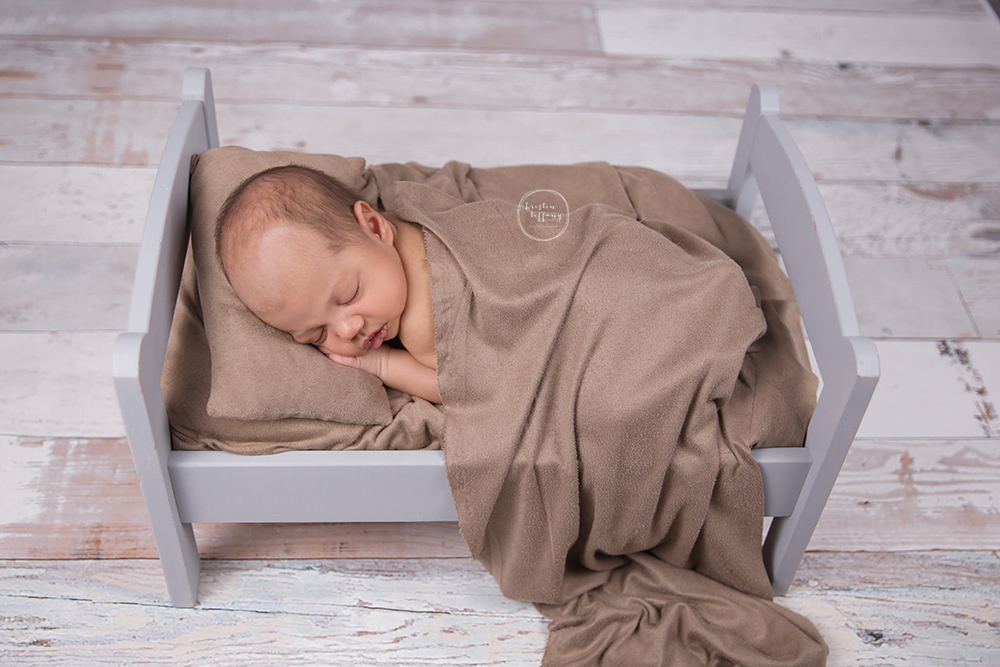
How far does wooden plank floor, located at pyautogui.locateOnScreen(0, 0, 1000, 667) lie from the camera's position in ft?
4.07

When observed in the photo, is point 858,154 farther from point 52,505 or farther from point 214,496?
point 52,505

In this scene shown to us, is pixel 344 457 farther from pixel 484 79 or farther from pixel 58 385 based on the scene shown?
pixel 484 79

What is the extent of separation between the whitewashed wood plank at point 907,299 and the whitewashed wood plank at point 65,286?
1392 millimetres

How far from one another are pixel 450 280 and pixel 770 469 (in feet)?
1.57

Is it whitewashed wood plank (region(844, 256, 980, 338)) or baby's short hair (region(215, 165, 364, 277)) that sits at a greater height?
Answer: baby's short hair (region(215, 165, 364, 277))

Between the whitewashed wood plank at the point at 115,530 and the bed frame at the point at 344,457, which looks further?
the whitewashed wood plank at the point at 115,530

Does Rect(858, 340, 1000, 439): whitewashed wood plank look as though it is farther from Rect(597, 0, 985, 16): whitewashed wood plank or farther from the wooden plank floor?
Rect(597, 0, 985, 16): whitewashed wood plank

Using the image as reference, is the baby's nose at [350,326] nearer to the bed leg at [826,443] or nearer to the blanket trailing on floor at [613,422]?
the blanket trailing on floor at [613,422]

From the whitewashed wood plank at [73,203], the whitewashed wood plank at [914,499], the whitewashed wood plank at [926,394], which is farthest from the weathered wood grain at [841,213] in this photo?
the whitewashed wood plank at [914,499]

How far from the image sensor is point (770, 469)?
113 centimetres

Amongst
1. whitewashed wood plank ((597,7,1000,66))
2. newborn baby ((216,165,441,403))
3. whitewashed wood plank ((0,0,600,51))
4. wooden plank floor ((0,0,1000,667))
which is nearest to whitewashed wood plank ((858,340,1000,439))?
wooden plank floor ((0,0,1000,667))

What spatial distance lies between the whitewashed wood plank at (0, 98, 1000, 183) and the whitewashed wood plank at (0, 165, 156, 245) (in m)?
0.06

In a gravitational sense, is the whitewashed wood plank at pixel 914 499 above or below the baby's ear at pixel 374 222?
below

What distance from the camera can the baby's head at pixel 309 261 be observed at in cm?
106
